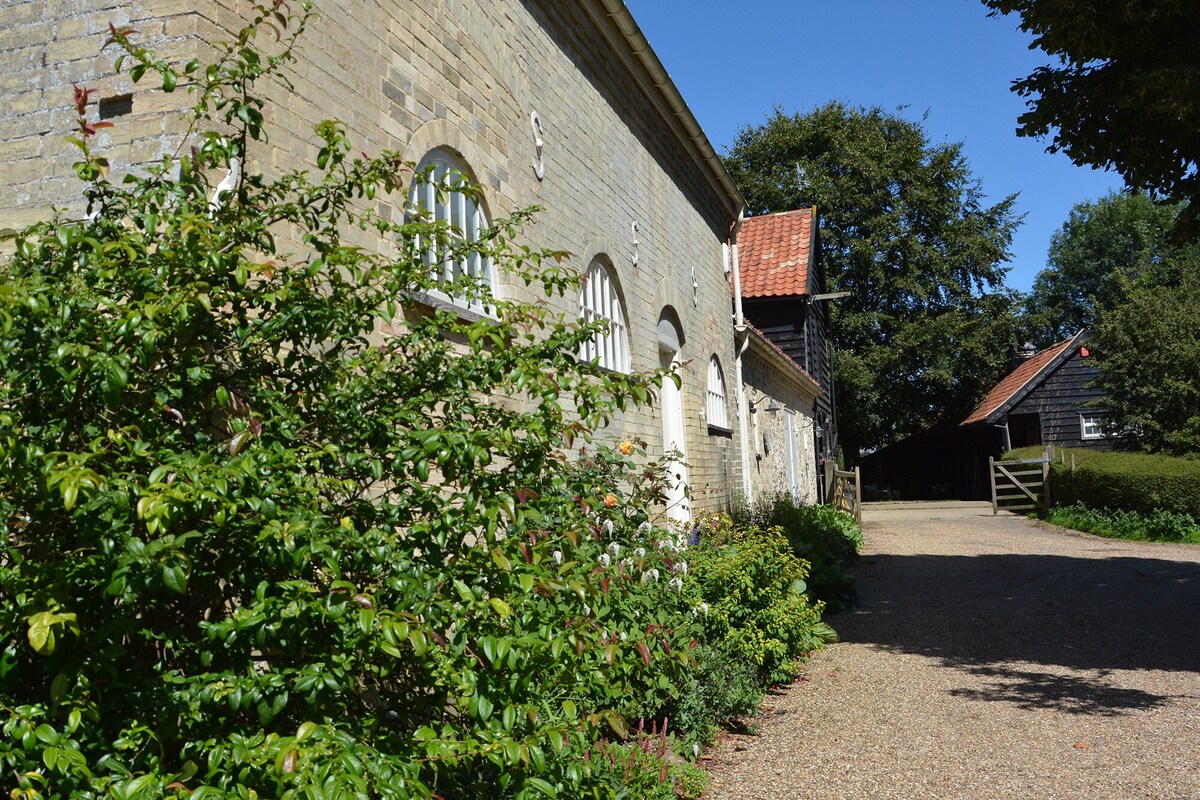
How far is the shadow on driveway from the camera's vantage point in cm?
688

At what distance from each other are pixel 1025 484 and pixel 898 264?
15.0 metres

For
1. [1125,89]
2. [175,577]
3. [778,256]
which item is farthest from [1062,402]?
[175,577]

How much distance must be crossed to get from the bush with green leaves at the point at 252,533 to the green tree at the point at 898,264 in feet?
114

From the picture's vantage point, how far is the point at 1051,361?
100ft

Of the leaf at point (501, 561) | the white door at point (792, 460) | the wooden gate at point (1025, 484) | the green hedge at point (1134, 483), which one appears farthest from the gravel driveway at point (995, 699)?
the wooden gate at point (1025, 484)

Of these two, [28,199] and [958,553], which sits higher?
[28,199]

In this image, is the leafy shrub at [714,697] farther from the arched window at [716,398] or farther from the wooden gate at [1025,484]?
the wooden gate at [1025,484]

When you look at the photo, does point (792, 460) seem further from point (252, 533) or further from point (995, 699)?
point (252, 533)

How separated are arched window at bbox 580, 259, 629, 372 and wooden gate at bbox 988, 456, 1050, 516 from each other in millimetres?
17682

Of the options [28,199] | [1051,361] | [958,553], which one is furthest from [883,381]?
[28,199]

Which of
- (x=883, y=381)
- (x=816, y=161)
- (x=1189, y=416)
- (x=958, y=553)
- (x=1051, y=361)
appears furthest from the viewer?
A: (x=816, y=161)

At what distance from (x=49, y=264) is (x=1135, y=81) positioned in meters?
7.73

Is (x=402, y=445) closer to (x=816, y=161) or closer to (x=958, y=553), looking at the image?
(x=958, y=553)

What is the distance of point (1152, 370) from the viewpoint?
69.9 ft
